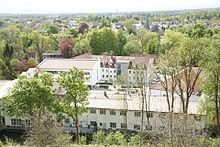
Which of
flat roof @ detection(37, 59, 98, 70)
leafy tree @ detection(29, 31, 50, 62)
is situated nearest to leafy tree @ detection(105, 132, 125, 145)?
flat roof @ detection(37, 59, 98, 70)

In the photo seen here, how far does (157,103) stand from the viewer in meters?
21.0

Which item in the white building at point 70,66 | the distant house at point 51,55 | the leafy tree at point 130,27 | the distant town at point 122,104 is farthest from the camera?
the leafy tree at point 130,27

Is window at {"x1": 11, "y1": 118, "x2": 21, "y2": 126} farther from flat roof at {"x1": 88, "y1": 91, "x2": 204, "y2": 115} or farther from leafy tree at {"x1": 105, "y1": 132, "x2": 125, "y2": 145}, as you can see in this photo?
leafy tree at {"x1": 105, "y1": 132, "x2": 125, "y2": 145}

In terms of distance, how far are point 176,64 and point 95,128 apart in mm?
6719

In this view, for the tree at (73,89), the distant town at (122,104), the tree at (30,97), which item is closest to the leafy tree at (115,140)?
the distant town at (122,104)

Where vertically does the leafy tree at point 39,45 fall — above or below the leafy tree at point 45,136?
below

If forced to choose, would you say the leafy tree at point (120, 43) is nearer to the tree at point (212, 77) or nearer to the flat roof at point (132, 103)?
the flat roof at point (132, 103)

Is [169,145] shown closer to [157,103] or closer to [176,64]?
[176,64]

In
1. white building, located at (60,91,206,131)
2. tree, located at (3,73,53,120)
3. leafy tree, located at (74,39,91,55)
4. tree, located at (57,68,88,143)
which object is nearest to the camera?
tree, located at (57,68,88,143)

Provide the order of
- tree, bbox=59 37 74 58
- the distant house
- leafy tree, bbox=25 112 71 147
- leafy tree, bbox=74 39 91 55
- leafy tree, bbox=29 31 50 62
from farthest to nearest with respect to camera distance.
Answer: leafy tree, bbox=29 31 50 62, leafy tree, bbox=74 39 91 55, tree, bbox=59 37 74 58, the distant house, leafy tree, bbox=25 112 71 147

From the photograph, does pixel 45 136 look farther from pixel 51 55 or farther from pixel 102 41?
pixel 102 41

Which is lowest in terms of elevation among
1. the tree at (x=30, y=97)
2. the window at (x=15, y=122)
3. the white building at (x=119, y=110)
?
the window at (x=15, y=122)

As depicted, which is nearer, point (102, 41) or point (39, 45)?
point (102, 41)

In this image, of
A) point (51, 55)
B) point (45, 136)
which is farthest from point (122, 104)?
point (51, 55)
